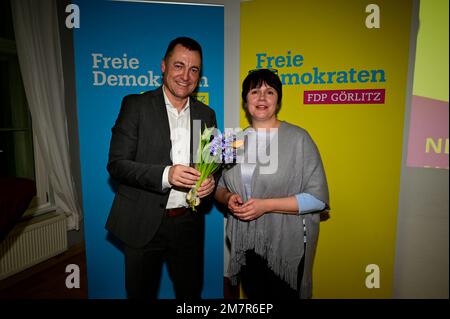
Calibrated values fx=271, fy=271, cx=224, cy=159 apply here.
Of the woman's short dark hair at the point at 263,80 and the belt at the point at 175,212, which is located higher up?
the woman's short dark hair at the point at 263,80

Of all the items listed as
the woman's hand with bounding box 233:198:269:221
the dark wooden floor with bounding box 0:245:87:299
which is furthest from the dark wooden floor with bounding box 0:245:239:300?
the woman's hand with bounding box 233:198:269:221

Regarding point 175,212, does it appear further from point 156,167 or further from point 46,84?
point 46,84

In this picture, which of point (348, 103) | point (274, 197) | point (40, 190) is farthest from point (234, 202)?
point (40, 190)

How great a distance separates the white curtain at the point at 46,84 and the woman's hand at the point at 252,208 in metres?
2.60

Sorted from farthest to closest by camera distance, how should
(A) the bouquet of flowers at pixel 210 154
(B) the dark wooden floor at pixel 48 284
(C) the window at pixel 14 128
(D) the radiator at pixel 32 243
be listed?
(C) the window at pixel 14 128 → (D) the radiator at pixel 32 243 → (B) the dark wooden floor at pixel 48 284 → (A) the bouquet of flowers at pixel 210 154

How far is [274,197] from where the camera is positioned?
1.72 metres

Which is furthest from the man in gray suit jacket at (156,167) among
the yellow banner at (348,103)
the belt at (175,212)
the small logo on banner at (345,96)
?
the small logo on banner at (345,96)

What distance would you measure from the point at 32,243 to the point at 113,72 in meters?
2.26

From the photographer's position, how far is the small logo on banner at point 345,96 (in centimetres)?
214

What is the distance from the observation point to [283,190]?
1.71 metres

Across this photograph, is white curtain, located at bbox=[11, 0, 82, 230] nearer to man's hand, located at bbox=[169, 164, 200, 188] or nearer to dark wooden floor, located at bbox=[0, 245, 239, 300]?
dark wooden floor, located at bbox=[0, 245, 239, 300]

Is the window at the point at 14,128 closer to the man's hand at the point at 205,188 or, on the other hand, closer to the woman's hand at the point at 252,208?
the man's hand at the point at 205,188

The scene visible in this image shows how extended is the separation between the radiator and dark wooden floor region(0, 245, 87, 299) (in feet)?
0.44
